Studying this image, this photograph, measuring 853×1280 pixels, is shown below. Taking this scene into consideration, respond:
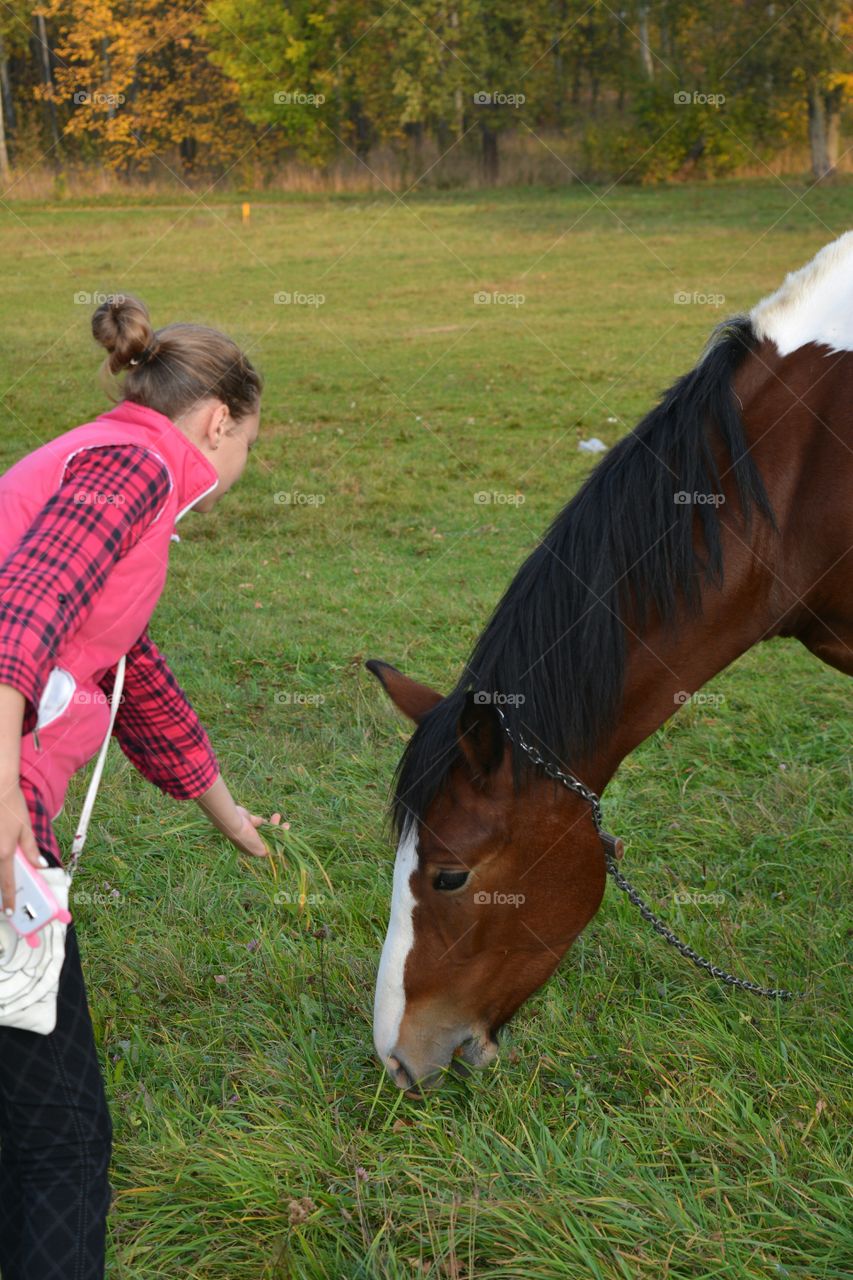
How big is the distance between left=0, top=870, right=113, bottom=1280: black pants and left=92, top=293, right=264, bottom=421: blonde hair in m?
0.99

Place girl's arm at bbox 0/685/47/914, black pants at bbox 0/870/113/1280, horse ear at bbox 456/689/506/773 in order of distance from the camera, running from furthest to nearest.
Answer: horse ear at bbox 456/689/506/773, black pants at bbox 0/870/113/1280, girl's arm at bbox 0/685/47/914

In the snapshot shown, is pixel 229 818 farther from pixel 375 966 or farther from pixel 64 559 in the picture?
pixel 64 559

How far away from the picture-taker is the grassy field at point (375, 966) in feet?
6.98

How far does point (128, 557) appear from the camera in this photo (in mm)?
1862

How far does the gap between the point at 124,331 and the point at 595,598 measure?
39.0 inches

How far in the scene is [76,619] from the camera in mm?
1714

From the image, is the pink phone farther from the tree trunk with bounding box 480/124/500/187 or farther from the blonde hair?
the tree trunk with bounding box 480/124/500/187

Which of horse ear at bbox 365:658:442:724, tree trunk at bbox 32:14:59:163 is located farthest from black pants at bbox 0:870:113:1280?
tree trunk at bbox 32:14:59:163

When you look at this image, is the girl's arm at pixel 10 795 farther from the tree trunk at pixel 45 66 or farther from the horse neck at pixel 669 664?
the tree trunk at pixel 45 66

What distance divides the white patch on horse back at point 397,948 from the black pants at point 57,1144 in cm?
63

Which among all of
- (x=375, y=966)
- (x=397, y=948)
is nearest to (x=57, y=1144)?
(x=397, y=948)

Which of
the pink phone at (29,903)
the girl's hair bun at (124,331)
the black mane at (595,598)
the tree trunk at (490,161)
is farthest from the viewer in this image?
the tree trunk at (490,161)

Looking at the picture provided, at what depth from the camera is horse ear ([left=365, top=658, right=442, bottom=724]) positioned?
2371 millimetres

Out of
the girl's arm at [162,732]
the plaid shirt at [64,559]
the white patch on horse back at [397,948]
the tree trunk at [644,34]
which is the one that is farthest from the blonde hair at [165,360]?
the tree trunk at [644,34]
